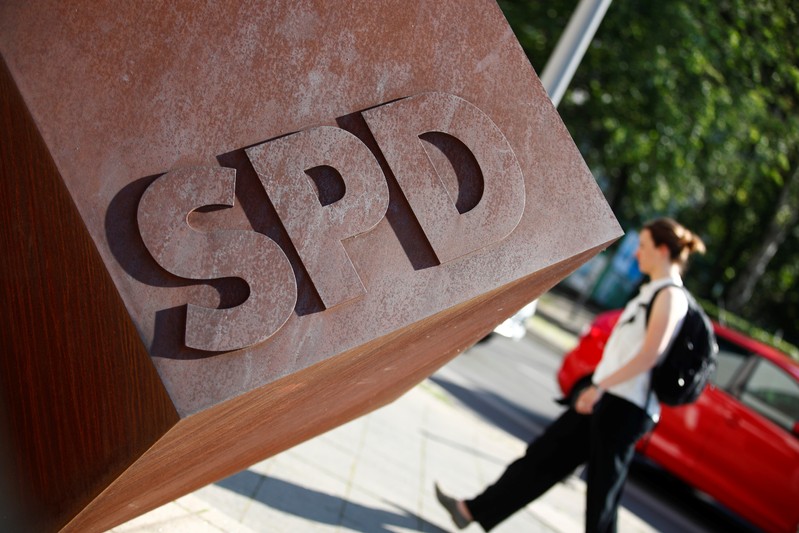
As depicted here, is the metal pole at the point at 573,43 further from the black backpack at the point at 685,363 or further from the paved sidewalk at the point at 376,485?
the black backpack at the point at 685,363

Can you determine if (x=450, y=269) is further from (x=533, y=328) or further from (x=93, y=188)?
(x=533, y=328)

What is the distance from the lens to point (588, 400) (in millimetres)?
4695

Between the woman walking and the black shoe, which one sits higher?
the woman walking

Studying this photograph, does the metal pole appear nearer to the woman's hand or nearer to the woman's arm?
the woman's arm

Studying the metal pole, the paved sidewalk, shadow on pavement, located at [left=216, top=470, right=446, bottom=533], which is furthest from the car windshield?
shadow on pavement, located at [left=216, top=470, right=446, bottom=533]

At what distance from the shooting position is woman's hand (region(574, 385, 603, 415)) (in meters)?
4.67

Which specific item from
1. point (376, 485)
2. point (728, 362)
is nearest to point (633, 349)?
point (376, 485)

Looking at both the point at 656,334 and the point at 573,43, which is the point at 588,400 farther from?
the point at 573,43

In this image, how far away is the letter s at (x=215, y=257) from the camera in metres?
2.33

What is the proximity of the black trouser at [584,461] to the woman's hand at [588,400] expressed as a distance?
0.09 feet

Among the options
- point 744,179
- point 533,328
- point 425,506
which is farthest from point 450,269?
point 744,179

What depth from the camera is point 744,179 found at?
20562mm

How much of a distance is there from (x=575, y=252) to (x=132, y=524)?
1.93 m

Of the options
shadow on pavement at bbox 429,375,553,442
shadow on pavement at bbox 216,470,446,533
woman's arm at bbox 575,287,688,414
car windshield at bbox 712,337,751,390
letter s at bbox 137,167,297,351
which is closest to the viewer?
letter s at bbox 137,167,297,351
